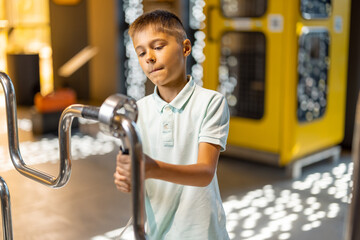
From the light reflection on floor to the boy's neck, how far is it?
1618 mm

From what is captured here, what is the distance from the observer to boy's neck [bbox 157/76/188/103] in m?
1.23

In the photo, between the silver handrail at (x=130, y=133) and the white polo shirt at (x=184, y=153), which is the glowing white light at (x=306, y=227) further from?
the silver handrail at (x=130, y=133)

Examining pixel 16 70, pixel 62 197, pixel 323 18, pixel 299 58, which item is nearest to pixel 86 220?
pixel 62 197

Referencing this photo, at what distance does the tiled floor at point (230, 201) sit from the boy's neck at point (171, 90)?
1.63m

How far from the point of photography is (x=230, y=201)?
3.20 m

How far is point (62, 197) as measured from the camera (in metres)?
3.29

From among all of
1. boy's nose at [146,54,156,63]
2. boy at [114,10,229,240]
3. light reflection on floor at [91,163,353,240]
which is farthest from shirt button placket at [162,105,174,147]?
light reflection on floor at [91,163,353,240]

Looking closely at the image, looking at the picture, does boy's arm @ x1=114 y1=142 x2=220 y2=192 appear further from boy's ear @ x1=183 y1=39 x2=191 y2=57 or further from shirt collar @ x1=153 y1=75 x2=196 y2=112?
boy's ear @ x1=183 y1=39 x2=191 y2=57

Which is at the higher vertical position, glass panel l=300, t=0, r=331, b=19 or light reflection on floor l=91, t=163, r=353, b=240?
glass panel l=300, t=0, r=331, b=19

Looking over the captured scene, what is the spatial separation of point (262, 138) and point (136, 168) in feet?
10.0

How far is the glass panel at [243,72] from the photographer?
3848 mm

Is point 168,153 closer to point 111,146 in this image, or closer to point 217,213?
point 217,213

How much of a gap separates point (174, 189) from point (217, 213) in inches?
5.1

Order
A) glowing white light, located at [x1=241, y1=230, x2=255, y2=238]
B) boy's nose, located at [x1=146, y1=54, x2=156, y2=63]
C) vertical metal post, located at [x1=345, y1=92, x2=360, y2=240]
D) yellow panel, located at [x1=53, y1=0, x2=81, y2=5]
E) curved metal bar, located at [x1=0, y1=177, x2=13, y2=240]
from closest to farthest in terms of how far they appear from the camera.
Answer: vertical metal post, located at [x1=345, y1=92, x2=360, y2=240] < boy's nose, located at [x1=146, y1=54, x2=156, y2=63] < curved metal bar, located at [x1=0, y1=177, x2=13, y2=240] < glowing white light, located at [x1=241, y1=230, x2=255, y2=238] < yellow panel, located at [x1=53, y1=0, x2=81, y2=5]
